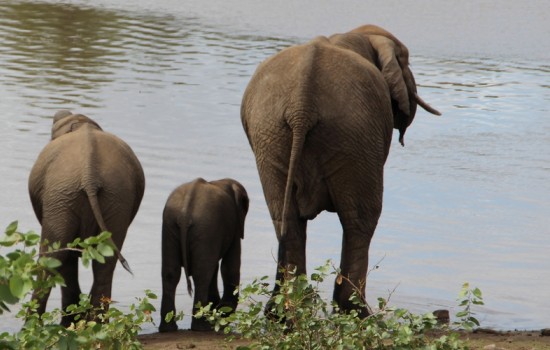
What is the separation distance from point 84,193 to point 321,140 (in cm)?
129

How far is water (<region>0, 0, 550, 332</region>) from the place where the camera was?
31.0ft

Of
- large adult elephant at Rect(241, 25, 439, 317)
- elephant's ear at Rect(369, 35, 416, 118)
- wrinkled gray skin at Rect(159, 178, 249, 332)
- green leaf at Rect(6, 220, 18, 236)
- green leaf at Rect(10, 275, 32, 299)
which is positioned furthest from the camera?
elephant's ear at Rect(369, 35, 416, 118)

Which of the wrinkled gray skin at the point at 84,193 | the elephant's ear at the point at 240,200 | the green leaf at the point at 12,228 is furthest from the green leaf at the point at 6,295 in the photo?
the elephant's ear at the point at 240,200

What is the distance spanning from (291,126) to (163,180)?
15.8ft

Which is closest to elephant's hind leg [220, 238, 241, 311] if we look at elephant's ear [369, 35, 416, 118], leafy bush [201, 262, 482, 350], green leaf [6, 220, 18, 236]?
elephant's ear [369, 35, 416, 118]

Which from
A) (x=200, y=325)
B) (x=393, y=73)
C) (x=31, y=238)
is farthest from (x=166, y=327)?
(x=31, y=238)

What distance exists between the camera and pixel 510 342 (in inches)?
283

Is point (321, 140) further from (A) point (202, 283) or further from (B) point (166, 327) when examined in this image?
(B) point (166, 327)

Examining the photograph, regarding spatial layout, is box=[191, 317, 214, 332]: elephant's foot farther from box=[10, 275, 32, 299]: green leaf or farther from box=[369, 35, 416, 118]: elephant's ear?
box=[10, 275, 32, 299]: green leaf

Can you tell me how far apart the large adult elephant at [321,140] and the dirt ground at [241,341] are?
1.82 feet

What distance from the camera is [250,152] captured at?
1328 cm

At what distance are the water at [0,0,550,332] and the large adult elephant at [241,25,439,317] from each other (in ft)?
2.50

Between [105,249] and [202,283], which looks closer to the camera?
[105,249]

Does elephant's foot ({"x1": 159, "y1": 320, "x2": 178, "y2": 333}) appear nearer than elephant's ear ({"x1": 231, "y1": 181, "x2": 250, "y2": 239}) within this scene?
Yes
